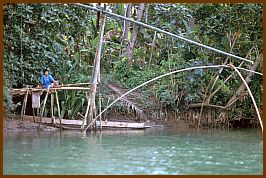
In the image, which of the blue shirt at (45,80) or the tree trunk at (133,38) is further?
the tree trunk at (133,38)

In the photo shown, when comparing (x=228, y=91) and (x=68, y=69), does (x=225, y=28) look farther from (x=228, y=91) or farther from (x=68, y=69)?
(x=68, y=69)

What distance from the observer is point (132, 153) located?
9.98 meters

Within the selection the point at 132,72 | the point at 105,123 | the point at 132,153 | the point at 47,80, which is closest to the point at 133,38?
the point at 132,72

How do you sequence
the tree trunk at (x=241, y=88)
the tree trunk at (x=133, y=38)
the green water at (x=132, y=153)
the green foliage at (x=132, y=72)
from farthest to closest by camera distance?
the tree trunk at (x=133, y=38) → the tree trunk at (x=241, y=88) → the green foliage at (x=132, y=72) → the green water at (x=132, y=153)

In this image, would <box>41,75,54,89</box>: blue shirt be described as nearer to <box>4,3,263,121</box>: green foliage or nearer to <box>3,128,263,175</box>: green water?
<box>4,3,263,121</box>: green foliage

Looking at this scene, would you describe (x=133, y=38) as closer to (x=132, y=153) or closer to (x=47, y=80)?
(x=47, y=80)

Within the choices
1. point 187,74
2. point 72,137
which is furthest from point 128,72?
point 72,137

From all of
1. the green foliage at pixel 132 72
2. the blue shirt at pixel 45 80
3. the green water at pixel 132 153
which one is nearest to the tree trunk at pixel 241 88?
the green foliage at pixel 132 72

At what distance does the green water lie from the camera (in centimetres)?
812

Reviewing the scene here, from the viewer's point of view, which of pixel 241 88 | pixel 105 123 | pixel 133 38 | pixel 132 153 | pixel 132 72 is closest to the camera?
pixel 132 153

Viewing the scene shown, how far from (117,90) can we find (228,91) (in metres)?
3.85

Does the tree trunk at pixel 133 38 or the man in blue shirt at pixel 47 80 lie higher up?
the tree trunk at pixel 133 38

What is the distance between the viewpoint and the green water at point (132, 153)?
26.7 feet

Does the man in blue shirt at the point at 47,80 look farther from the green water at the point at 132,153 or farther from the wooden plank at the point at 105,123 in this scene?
the green water at the point at 132,153
